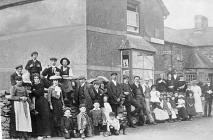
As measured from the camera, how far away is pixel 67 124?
595cm

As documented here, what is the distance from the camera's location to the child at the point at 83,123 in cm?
598

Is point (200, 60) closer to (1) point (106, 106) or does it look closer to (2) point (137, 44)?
(2) point (137, 44)

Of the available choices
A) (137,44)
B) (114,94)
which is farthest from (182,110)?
(114,94)

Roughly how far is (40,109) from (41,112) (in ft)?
0.17

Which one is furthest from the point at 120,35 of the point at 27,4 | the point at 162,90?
the point at 27,4

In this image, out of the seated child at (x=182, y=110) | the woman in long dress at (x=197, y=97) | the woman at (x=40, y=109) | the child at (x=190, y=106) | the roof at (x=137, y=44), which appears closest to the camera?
the woman at (x=40, y=109)

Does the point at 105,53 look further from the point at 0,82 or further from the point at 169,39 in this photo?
the point at 169,39

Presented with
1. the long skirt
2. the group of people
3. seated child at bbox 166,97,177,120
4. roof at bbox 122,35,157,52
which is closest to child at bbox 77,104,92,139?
the group of people

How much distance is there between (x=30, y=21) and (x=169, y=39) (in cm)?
487

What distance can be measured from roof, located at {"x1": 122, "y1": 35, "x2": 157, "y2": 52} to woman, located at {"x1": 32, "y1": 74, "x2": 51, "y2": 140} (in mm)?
3799

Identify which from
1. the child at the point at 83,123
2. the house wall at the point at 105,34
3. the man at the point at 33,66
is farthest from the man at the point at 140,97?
the man at the point at 33,66

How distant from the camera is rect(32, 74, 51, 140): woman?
5.88m

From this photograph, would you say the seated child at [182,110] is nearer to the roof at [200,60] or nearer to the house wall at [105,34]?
the roof at [200,60]

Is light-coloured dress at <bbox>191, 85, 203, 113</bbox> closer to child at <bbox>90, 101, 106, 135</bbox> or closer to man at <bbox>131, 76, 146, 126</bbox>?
man at <bbox>131, 76, 146, 126</bbox>
